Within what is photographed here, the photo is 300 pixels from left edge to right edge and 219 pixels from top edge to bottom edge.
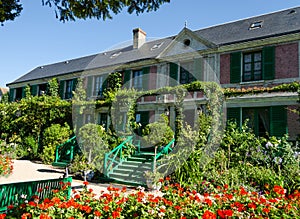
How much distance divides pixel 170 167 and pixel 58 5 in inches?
214

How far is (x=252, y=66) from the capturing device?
12289 millimetres

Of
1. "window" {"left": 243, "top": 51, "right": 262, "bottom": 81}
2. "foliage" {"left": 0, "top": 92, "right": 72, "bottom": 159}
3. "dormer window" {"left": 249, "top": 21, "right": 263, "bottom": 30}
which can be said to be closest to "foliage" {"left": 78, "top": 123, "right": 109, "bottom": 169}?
"foliage" {"left": 0, "top": 92, "right": 72, "bottom": 159}

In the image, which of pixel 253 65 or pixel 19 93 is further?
pixel 19 93

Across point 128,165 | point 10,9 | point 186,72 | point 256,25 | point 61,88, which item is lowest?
point 128,165

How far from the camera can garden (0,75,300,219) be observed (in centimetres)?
313

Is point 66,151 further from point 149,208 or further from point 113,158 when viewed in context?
point 149,208

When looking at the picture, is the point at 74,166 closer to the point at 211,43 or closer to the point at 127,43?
the point at 211,43

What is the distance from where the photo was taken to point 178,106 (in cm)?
1010

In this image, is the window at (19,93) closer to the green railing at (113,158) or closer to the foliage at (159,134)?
the green railing at (113,158)

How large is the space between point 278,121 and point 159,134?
5150 millimetres

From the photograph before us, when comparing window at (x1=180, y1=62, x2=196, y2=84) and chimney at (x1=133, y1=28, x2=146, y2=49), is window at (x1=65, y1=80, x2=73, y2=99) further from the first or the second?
window at (x1=180, y1=62, x2=196, y2=84)

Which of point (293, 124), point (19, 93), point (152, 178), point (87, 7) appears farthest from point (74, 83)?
point (87, 7)

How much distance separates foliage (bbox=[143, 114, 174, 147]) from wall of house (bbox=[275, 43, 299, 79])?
219 inches

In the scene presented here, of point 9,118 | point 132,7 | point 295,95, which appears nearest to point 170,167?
point 132,7
